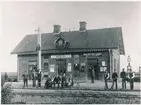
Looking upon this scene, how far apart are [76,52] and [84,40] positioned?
105 cm

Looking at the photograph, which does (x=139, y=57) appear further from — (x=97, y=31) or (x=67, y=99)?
(x=97, y=31)

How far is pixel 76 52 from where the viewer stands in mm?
21172

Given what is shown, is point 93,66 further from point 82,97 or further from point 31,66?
point 82,97

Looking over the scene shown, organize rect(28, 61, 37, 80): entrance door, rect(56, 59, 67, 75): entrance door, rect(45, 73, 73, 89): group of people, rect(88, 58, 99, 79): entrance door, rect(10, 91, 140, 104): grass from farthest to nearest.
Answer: rect(28, 61, 37, 80): entrance door < rect(56, 59, 67, 75): entrance door < rect(88, 58, 99, 79): entrance door < rect(45, 73, 73, 89): group of people < rect(10, 91, 140, 104): grass

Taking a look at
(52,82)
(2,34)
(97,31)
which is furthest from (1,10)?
(97,31)

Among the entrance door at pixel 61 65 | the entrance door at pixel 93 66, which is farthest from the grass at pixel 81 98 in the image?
the entrance door at pixel 61 65

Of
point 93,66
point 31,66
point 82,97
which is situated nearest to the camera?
point 82,97

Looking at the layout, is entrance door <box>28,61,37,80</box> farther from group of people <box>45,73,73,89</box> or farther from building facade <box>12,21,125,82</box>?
group of people <box>45,73,73,89</box>

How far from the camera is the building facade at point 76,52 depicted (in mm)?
20312

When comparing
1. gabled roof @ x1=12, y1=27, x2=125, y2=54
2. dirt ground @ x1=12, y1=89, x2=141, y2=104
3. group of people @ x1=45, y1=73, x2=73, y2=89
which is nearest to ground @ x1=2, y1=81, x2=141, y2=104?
dirt ground @ x1=12, y1=89, x2=141, y2=104

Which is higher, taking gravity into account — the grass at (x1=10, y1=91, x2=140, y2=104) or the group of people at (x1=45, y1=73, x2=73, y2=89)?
the group of people at (x1=45, y1=73, x2=73, y2=89)

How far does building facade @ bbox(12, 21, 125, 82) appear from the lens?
2031cm

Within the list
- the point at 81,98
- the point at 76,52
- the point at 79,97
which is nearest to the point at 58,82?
the point at 79,97

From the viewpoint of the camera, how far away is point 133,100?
13094 millimetres
